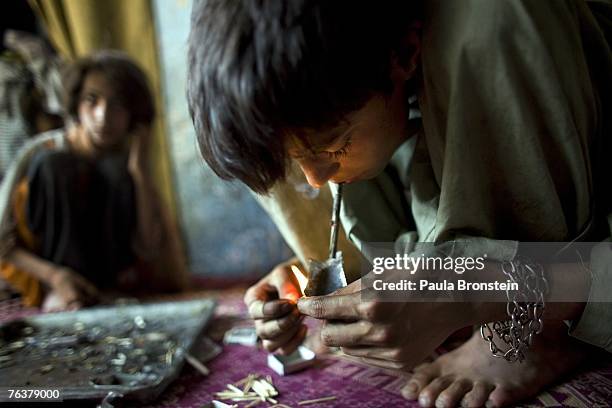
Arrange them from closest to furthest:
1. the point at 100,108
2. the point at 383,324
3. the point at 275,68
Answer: the point at 275,68, the point at 383,324, the point at 100,108

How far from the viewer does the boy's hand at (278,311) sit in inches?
42.4

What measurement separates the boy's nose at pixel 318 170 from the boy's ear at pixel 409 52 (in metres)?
0.20

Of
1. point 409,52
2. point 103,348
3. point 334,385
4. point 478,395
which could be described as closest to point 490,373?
point 478,395

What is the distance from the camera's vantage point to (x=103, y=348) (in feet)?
4.75

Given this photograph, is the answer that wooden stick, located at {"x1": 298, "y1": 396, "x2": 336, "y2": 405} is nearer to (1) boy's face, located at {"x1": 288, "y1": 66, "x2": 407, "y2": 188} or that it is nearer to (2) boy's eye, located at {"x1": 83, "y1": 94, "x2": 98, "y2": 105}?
(1) boy's face, located at {"x1": 288, "y1": 66, "x2": 407, "y2": 188}

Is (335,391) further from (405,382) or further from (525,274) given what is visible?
(525,274)

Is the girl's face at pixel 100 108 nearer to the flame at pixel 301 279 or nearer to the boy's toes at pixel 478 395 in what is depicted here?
the flame at pixel 301 279

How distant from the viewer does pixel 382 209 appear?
4.09 ft

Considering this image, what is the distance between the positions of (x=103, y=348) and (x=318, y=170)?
34.8 inches

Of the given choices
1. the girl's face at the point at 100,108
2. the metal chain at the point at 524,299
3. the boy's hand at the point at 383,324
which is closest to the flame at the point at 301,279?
the boy's hand at the point at 383,324

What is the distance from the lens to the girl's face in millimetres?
2209

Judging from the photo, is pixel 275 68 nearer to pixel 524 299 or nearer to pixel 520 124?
pixel 520 124

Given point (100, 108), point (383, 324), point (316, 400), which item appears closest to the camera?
point (383, 324)

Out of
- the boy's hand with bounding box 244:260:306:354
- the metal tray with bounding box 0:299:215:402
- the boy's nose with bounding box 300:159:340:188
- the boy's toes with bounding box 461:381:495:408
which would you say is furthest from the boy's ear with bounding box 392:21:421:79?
the metal tray with bounding box 0:299:215:402
